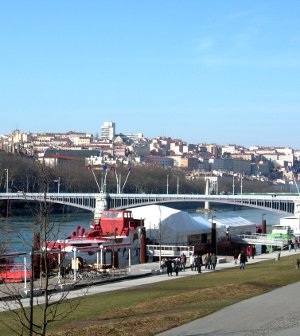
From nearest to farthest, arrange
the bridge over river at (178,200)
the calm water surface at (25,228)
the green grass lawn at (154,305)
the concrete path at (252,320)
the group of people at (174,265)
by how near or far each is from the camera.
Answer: the concrete path at (252,320) < the green grass lawn at (154,305) < the calm water surface at (25,228) < the group of people at (174,265) < the bridge over river at (178,200)

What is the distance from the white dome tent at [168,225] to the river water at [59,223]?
4.92 metres

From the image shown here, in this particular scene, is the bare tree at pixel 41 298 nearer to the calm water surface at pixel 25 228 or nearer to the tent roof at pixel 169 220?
the calm water surface at pixel 25 228

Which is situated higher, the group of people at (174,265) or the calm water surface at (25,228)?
the calm water surface at (25,228)

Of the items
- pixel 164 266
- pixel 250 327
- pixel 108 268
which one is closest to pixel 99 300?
pixel 250 327

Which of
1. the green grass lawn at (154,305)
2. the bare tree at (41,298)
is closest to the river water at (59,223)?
the bare tree at (41,298)

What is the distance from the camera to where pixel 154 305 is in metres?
19.6

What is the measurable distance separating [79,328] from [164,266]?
61.2ft

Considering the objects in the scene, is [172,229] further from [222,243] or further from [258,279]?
[258,279]

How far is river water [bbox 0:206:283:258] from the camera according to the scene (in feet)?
80.1

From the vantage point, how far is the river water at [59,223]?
2441 centimetres

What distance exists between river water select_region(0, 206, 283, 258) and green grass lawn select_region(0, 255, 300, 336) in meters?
1.92

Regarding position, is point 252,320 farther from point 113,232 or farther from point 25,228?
point 25,228

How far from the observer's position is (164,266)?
34875mm

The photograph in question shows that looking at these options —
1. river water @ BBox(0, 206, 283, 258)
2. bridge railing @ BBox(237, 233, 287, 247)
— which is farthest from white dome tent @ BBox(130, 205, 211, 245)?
bridge railing @ BBox(237, 233, 287, 247)
